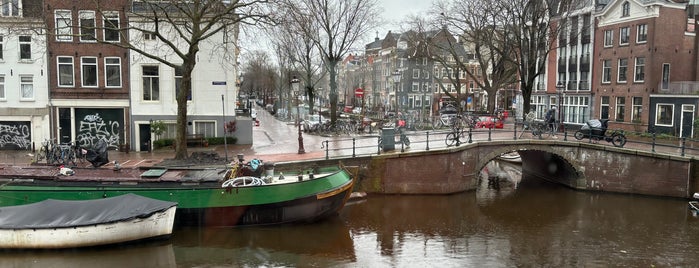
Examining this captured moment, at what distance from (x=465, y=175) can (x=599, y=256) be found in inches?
340

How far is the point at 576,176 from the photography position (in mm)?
24750

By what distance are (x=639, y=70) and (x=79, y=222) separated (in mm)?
34843

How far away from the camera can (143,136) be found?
2678 cm

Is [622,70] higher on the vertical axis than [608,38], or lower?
lower

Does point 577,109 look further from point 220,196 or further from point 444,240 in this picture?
point 220,196

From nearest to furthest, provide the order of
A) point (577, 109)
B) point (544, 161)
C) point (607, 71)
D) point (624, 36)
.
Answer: point (544, 161), point (624, 36), point (607, 71), point (577, 109)

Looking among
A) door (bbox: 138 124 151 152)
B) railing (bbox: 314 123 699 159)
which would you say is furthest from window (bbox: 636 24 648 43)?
door (bbox: 138 124 151 152)

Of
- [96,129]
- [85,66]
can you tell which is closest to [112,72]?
[85,66]

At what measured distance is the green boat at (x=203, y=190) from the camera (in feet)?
53.1

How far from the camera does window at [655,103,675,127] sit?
3288cm

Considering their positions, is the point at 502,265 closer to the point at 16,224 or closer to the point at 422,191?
the point at 422,191

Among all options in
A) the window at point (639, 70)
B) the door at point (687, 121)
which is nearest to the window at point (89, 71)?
the door at point (687, 121)

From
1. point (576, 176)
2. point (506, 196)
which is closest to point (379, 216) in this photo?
point (506, 196)

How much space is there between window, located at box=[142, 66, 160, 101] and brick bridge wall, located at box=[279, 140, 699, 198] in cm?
984
